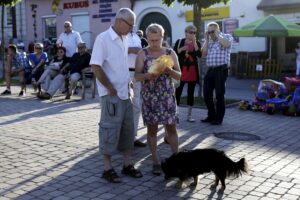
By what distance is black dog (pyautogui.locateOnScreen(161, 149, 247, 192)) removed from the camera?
15.5ft

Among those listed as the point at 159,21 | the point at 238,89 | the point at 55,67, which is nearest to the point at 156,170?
the point at 55,67

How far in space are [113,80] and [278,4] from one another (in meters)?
15.3

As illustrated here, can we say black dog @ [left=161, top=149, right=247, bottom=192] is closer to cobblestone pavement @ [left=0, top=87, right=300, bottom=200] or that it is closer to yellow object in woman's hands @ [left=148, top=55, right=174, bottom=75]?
cobblestone pavement @ [left=0, top=87, right=300, bottom=200]

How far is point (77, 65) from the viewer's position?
11.6m

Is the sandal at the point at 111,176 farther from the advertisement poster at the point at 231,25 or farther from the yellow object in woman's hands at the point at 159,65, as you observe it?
the advertisement poster at the point at 231,25

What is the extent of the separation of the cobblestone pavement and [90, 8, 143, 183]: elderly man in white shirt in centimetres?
45

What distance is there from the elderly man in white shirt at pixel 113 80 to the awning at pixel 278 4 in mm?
14976

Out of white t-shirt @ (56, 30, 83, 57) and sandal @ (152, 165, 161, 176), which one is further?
white t-shirt @ (56, 30, 83, 57)

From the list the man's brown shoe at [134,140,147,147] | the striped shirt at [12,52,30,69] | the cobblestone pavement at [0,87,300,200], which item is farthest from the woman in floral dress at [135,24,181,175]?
the striped shirt at [12,52,30,69]

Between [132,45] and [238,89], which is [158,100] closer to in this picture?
[132,45]

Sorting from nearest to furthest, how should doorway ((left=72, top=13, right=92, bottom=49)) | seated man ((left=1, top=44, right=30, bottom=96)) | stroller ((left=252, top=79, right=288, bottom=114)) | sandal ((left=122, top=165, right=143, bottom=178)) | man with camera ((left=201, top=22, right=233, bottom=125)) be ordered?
sandal ((left=122, top=165, right=143, bottom=178)), man with camera ((left=201, top=22, right=233, bottom=125)), stroller ((left=252, top=79, right=288, bottom=114)), seated man ((left=1, top=44, right=30, bottom=96)), doorway ((left=72, top=13, right=92, bottom=49))

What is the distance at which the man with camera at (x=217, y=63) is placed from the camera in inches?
313

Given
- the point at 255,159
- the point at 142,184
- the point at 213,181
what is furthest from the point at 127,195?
the point at 255,159

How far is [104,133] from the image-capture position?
4961 millimetres
